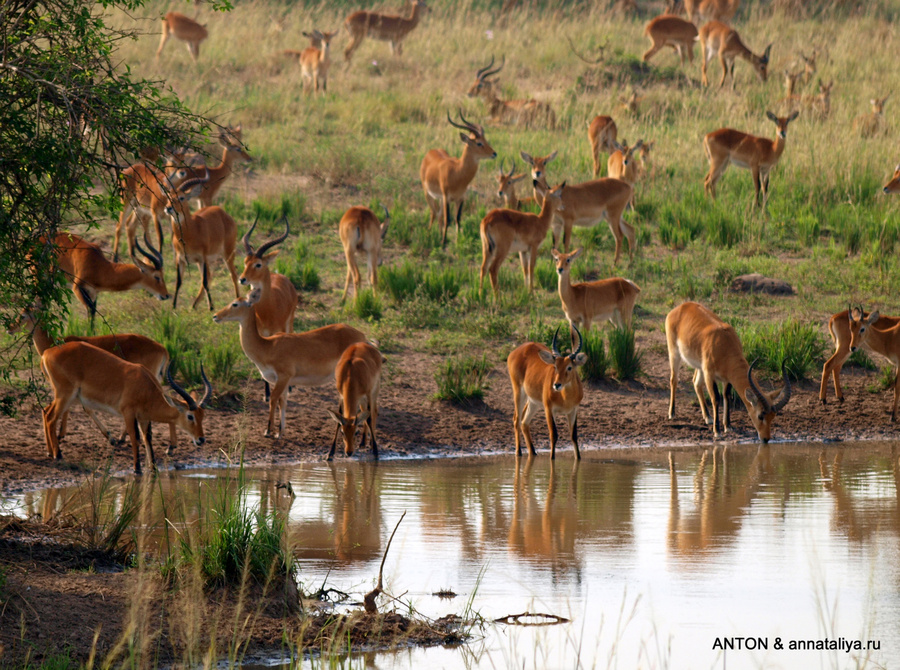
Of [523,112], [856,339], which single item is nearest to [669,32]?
[523,112]

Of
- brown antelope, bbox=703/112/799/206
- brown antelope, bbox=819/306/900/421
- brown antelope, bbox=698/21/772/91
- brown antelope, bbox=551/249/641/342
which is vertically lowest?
brown antelope, bbox=819/306/900/421

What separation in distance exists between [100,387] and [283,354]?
5.69 ft

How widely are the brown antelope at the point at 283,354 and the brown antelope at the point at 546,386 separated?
156 centimetres

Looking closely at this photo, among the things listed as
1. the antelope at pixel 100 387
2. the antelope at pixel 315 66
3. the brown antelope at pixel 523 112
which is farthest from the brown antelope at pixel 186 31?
the antelope at pixel 100 387

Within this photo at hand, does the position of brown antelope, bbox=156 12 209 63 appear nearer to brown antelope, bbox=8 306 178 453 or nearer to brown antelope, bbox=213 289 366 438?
brown antelope, bbox=213 289 366 438

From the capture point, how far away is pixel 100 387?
851 centimetres

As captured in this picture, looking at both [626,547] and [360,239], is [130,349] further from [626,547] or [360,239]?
[626,547]

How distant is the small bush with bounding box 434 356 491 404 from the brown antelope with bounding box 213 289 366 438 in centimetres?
109

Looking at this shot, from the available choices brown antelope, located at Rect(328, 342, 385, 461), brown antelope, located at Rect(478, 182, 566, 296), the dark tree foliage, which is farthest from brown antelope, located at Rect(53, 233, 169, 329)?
the dark tree foliage

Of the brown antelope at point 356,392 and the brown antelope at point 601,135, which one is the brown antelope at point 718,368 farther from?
the brown antelope at point 601,135

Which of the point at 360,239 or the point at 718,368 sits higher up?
the point at 360,239

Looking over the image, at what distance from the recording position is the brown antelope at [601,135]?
18375 mm

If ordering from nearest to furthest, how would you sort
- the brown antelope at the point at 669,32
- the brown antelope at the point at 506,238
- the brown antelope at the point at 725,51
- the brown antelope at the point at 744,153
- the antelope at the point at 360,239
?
1. the antelope at the point at 360,239
2. the brown antelope at the point at 506,238
3. the brown antelope at the point at 744,153
4. the brown antelope at the point at 725,51
5. the brown antelope at the point at 669,32

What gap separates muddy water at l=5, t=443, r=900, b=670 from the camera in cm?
522
